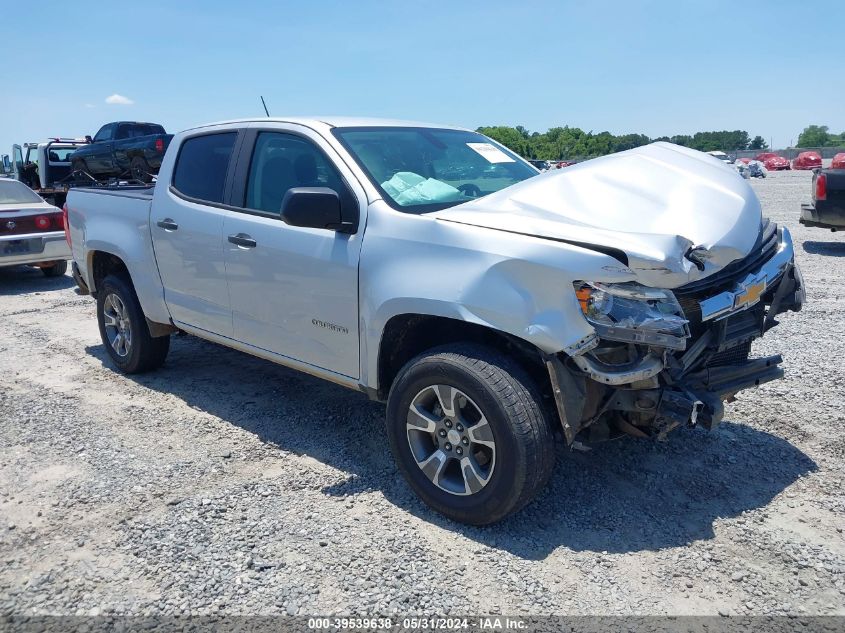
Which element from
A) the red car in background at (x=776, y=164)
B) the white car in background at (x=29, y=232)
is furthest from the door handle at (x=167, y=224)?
the red car in background at (x=776, y=164)

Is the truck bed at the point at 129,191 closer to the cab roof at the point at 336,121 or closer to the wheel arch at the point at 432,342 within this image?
the cab roof at the point at 336,121

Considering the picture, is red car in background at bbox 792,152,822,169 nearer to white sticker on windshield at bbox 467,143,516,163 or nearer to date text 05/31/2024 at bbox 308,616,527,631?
white sticker on windshield at bbox 467,143,516,163

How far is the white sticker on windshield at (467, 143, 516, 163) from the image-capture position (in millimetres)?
4761

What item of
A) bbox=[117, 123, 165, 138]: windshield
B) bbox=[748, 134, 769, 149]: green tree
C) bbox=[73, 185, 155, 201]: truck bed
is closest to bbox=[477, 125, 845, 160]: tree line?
bbox=[748, 134, 769, 149]: green tree

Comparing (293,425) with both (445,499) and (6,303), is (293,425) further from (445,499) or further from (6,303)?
(6,303)

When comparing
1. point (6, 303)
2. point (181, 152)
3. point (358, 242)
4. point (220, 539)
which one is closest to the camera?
point (220, 539)

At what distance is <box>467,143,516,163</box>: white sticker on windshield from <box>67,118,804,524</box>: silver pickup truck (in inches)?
1.0

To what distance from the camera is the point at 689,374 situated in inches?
133

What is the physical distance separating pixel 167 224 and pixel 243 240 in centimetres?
97

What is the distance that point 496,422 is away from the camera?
3.17 meters

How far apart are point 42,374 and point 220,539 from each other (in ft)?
11.6

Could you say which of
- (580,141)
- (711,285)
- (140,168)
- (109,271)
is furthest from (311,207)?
(580,141)

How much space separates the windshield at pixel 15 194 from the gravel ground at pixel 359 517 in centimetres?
622

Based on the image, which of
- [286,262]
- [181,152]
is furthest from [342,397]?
[181,152]
